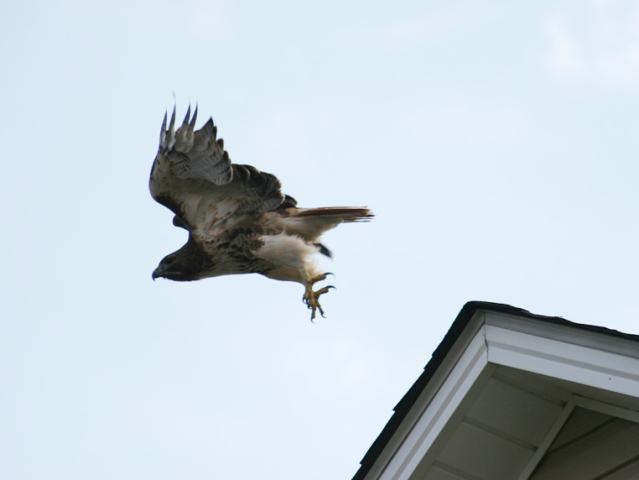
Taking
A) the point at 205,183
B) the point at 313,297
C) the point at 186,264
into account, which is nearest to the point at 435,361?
the point at 313,297

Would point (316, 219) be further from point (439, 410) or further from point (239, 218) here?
point (439, 410)

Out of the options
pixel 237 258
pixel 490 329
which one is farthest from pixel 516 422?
pixel 237 258

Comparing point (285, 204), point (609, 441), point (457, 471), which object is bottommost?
point (457, 471)

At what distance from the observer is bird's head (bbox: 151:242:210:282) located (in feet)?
29.1

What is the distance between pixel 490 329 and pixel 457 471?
715 mm

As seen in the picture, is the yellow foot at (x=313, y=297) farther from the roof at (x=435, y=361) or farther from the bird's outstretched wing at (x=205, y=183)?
the roof at (x=435, y=361)

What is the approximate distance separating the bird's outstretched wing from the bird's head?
0.19 meters

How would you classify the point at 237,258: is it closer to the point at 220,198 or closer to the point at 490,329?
the point at 220,198

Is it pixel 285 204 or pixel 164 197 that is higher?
pixel 285 204

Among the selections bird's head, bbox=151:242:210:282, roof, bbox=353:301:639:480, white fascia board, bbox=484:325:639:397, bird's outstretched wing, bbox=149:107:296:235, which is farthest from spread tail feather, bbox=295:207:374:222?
white fascia board, bbox=484:325:639:397

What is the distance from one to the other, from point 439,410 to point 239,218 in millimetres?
4390

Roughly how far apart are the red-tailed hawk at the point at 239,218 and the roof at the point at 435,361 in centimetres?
350

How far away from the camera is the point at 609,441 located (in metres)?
4.49

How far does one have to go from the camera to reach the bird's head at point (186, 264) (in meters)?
8.88
